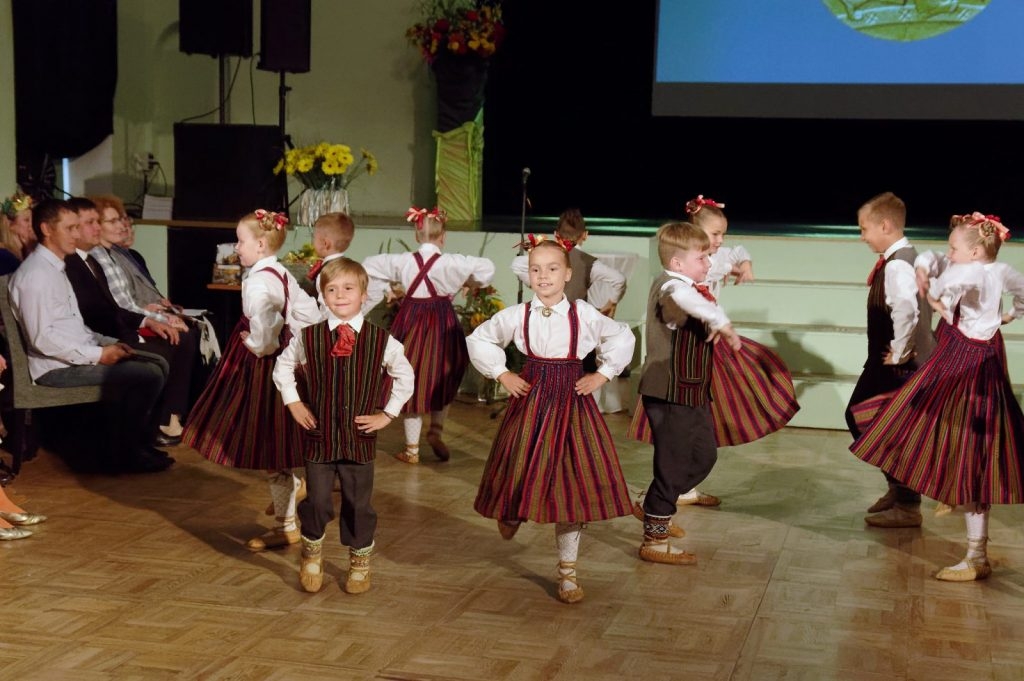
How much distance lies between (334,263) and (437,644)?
1175 millimetres

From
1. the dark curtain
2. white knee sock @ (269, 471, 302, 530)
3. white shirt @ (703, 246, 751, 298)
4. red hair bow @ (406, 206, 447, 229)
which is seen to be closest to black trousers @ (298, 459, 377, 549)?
white knee sock @ (269, 471, 302, 530)

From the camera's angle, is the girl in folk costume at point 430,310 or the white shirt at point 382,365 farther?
the girl in folk costume at point 430,310

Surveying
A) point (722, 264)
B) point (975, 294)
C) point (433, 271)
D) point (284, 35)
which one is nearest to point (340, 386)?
point (433, 271)

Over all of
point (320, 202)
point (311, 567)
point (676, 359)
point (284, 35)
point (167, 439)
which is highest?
point (284, 35)

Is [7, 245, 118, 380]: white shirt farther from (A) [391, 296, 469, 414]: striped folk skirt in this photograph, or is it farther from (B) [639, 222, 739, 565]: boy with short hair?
(B) [639, 222, 739, 565]: boy with short hair

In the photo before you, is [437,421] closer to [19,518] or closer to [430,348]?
[430,348]

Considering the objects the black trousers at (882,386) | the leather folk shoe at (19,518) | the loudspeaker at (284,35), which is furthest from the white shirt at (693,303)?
the loudspeaker at (284,35)

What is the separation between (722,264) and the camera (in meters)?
5.44

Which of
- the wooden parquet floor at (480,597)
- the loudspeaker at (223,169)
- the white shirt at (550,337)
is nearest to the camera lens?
the wooden parquet floor at (480,597)

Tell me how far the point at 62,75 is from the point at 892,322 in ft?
18.5

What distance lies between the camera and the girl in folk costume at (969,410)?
13.3 ft

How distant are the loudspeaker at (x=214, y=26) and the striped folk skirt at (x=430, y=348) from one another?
339 centimetres

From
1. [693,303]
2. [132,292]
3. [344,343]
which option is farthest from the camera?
[132,292]

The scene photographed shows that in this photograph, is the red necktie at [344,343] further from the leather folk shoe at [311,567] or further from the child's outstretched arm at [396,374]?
the leather folk shoe at [311,567]
